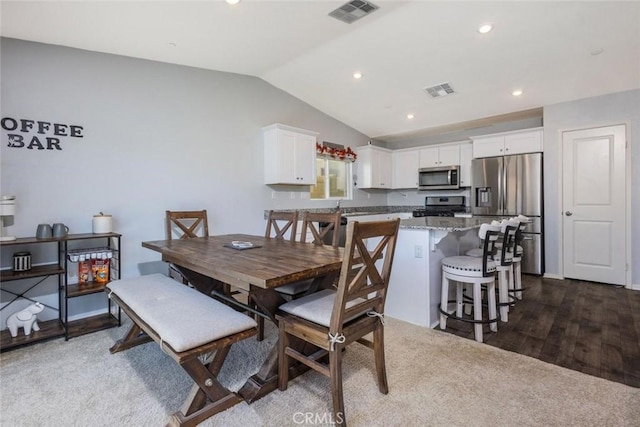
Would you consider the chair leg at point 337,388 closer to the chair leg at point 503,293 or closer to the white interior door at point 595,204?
the chair leg at point 503,293

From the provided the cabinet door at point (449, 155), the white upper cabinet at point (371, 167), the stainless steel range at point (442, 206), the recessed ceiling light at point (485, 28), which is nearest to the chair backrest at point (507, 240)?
the recessed ceiling light at point (485, 28)

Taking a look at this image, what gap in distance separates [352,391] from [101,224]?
8.34 feet

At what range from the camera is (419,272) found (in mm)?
2756

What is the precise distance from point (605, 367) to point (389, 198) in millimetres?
4905

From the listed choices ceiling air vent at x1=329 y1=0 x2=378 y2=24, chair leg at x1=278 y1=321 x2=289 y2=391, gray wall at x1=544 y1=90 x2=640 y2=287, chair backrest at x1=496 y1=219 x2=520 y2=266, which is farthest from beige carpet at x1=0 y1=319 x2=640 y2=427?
gray wall at x1=544 y1=90 x2=640 y2=287

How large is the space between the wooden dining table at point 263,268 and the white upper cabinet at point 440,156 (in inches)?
160

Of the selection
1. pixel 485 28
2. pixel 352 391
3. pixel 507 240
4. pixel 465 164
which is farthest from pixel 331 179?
pixel 352 391

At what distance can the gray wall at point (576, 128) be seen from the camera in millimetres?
3812

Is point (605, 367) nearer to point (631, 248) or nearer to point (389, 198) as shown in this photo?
point (631, 248)

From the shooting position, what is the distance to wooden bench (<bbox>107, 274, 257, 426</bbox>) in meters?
1.44

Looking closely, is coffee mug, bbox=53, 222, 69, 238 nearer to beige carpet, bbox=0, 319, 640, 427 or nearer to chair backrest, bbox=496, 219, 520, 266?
beige carpet, bbox=0, 319, 640, 427

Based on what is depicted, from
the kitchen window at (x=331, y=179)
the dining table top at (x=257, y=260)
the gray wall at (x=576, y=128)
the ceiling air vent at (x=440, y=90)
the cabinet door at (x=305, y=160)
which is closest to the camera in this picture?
the dining table top at (x=257, y=260)

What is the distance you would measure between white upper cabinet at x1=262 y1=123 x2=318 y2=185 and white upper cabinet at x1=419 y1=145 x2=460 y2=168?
249cm

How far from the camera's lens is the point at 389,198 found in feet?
22.2
